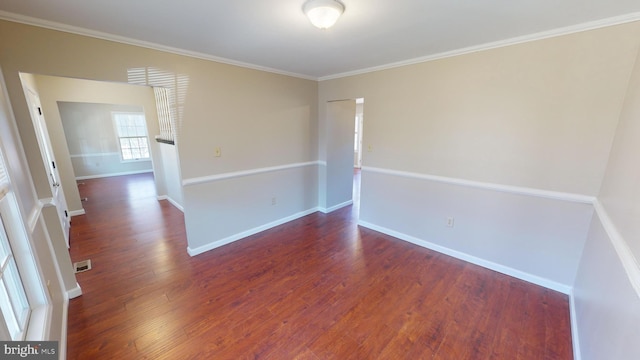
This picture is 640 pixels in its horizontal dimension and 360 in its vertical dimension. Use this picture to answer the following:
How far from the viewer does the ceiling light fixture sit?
1496mm

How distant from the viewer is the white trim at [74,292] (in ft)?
7.14

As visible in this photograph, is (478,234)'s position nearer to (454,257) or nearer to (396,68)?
(454,257)

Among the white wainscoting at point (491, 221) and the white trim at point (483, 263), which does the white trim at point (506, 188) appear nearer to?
the white wainscoting at point (491, 221)

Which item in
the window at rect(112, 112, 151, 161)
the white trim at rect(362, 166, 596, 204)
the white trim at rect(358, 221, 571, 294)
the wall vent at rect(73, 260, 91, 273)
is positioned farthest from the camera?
the window at rect(112, 112, 151, 161)

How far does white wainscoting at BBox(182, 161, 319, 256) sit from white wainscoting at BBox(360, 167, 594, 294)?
1.25 m

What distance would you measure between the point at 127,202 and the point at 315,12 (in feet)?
18.1

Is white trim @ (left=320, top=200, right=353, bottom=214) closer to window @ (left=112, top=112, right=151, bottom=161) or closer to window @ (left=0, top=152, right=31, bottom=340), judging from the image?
window @ (left=0, top=152, right=31, bottom=340)

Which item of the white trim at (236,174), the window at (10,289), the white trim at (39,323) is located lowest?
the white trim at (39,323)

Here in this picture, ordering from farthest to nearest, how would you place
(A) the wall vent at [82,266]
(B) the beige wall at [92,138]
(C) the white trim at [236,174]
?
(B) the beige wall at [92,138], (C) the white trim at [236,174], (A) the wall vent at [82,266]

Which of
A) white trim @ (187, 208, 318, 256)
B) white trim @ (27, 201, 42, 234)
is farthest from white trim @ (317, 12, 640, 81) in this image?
white trim @ (27, 201, 42, 234)

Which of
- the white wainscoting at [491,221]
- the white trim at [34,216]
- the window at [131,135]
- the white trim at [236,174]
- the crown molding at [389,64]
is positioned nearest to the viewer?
the white trim at [34,216]

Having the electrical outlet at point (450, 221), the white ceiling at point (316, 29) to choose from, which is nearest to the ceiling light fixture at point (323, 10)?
the white ceiling at point (316, 29)

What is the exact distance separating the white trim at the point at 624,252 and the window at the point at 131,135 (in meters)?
9.78

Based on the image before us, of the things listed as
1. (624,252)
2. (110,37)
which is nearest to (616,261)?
(624,252)
